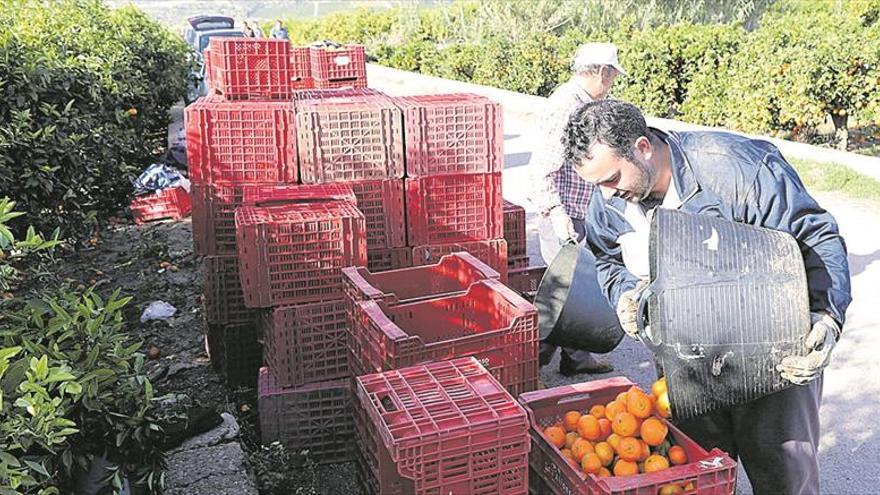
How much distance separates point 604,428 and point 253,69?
350cm

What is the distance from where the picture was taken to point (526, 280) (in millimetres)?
5527

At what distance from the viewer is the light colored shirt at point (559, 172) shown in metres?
5.16

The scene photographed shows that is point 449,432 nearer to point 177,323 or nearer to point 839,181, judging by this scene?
point 177,323

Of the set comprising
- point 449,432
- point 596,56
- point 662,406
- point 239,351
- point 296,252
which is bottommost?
point 239,351

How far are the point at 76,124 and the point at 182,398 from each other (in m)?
2.54

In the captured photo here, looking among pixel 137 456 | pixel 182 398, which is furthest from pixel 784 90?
pixel 137 456

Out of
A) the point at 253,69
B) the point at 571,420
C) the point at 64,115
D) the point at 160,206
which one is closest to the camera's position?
the point at 571,420

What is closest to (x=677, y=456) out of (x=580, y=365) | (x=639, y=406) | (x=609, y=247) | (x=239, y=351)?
(x=639, y=406)

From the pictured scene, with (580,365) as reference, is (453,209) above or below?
above

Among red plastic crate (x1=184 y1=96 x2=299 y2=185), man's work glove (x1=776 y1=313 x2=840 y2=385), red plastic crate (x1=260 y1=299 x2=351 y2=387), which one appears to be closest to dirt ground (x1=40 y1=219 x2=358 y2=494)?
red plastic crate (x1=260 y1=299 x2=351 y2=387)

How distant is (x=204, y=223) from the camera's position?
5027 mm

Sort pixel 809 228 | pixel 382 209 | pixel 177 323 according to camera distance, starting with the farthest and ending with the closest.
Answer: pixel 177 323 → pixel 382 209 → pixel 809 228

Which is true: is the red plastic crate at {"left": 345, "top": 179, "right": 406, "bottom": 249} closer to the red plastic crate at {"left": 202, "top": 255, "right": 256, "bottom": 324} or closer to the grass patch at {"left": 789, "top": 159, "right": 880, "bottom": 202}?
the red plastic crate at {"left": 202, "top": 255, "right": 256, "bottom": 324}

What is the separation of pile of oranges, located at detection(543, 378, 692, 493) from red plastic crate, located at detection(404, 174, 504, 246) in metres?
1.83
